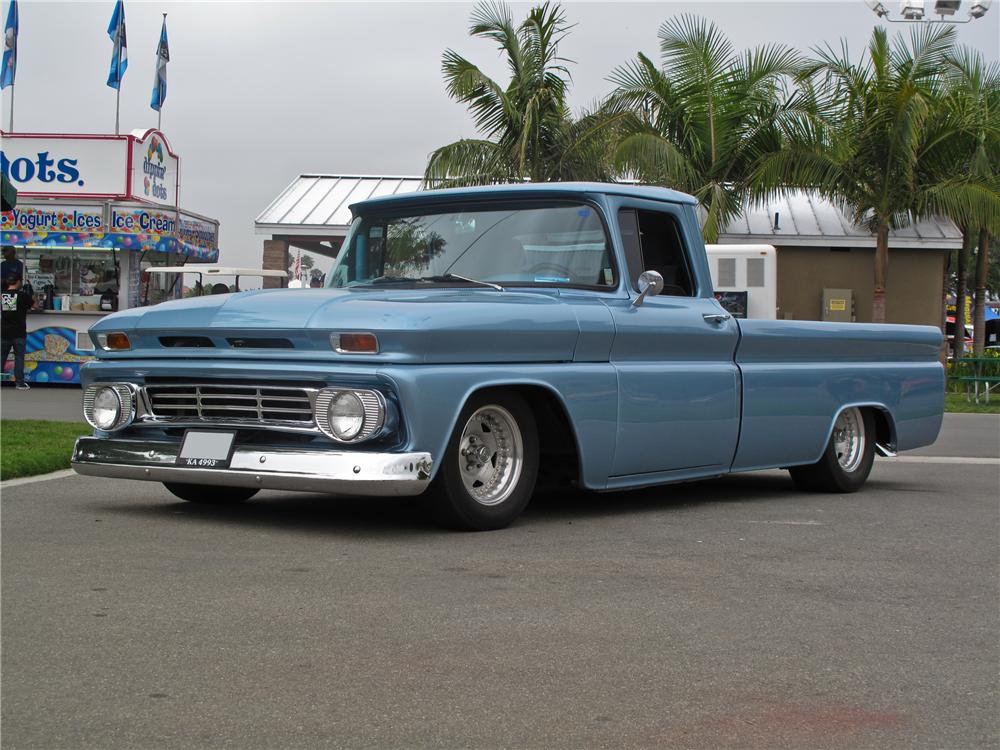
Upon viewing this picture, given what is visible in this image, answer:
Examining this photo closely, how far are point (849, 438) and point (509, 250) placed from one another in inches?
126

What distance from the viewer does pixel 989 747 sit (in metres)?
3.63

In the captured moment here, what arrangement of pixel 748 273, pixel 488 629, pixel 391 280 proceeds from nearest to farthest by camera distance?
pixel 488 629
pixel 391 280
pixel 748 273

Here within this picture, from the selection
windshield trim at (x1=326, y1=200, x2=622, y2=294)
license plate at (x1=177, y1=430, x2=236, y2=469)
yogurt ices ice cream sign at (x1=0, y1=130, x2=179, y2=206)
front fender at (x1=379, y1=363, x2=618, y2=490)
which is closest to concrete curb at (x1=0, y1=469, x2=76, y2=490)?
license plate at (x1=177, y1=430, x2=236, y2=469)

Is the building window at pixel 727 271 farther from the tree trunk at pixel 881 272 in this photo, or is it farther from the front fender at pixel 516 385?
the front fender at pixel 516 385

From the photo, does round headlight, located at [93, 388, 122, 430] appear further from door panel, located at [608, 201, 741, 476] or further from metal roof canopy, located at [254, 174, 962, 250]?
metal roof canopy, located at [254, 174, 962, 250]

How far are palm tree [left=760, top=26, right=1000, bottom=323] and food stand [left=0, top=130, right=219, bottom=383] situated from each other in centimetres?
1034

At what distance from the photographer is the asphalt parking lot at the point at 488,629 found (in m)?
3.70

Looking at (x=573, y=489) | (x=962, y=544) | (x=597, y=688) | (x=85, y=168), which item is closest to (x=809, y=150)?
(x=85, y=168)

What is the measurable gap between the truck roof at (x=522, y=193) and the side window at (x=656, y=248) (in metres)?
0.12

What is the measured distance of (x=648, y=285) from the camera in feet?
24.8

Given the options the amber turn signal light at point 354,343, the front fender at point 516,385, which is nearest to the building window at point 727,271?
the front fender at point 516,385

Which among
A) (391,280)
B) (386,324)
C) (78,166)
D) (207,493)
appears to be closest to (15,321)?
(78,166)

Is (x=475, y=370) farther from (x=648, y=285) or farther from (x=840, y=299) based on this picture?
(x=840, y=299)

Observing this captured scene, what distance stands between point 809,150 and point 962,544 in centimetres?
A: 1805
